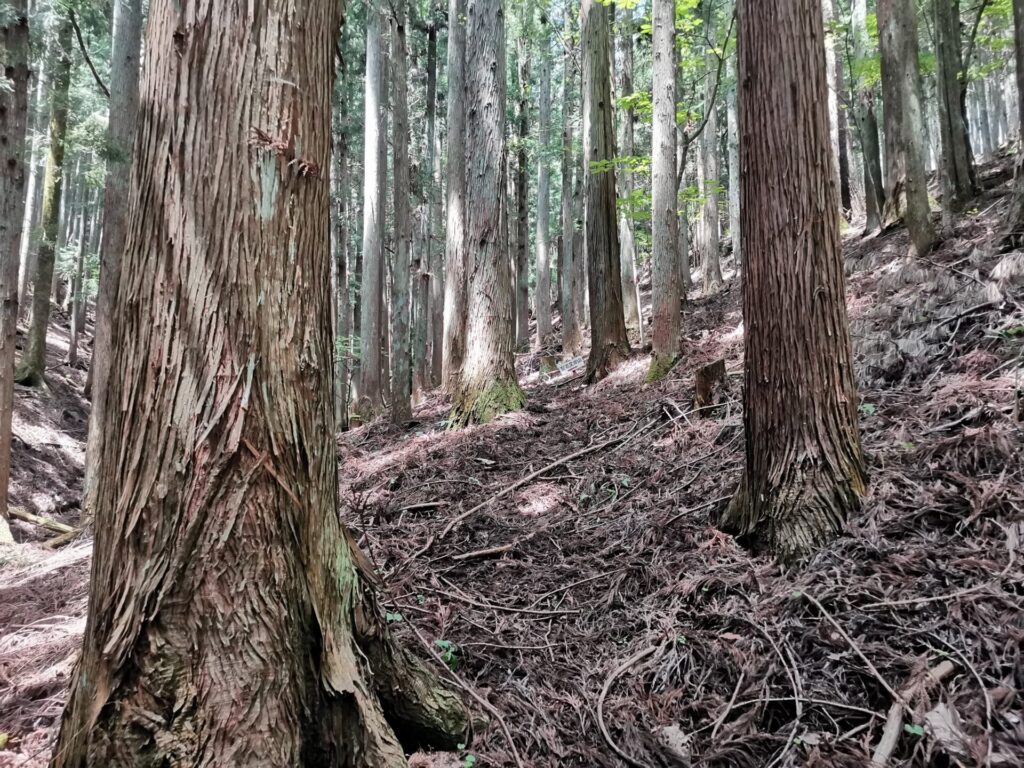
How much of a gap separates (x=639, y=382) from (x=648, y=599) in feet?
16.2

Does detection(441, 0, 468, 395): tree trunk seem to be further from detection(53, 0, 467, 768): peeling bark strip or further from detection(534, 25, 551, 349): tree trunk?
detection(534, 25, 551, 349): tree trunk

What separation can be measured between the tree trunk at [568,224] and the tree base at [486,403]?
7.26m

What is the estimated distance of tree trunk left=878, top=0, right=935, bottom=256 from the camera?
22.4ft

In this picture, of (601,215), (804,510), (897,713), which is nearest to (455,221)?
(601,215)

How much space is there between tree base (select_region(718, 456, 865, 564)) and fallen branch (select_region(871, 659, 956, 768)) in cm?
91

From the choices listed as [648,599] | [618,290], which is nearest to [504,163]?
[618,290]

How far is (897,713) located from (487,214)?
6829 mm

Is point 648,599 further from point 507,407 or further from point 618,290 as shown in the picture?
point 618,290

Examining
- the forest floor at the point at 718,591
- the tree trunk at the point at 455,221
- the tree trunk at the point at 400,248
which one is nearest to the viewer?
the forest floor at the point at 718,591

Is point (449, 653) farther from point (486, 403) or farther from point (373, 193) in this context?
point (373, 193)

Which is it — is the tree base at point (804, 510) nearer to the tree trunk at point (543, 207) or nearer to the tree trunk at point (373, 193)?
the tree trunk at point (373, 193)

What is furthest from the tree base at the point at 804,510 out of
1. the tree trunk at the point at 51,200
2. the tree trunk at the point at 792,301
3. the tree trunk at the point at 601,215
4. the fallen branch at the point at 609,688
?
the tree trunk at the point at 51,200

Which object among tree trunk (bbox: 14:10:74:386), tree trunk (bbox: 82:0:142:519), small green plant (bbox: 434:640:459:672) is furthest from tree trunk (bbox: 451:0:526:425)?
tree trunk (bbox: 14:10:74:386)

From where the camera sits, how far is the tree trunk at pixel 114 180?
756 centimetres
